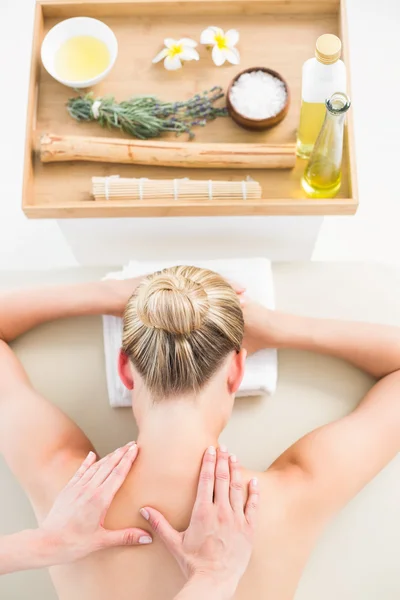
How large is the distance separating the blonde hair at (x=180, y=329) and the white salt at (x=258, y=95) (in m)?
0.51

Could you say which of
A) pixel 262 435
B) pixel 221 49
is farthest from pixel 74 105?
pixel 262 435

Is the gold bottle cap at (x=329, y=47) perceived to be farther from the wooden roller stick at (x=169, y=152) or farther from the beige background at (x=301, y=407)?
the beige background at (x=301, y=407)

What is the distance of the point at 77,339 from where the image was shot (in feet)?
4.76

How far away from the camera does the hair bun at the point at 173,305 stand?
39.0 inches

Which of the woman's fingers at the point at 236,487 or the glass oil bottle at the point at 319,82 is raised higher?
the glass oil bottle at the point at 319,82

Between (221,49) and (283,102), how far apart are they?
0.21 meters

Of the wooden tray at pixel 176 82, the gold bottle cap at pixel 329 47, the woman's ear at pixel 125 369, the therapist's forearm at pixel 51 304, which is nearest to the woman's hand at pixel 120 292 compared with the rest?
the therapist's forearm at pixel 51 304

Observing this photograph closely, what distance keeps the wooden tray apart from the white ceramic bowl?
4 centimetres

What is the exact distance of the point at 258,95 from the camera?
141 cm

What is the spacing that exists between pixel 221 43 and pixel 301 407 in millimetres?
885

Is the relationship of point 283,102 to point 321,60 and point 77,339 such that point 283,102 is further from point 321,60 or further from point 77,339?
point 77,339

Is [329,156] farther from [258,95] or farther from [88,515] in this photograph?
[88,515]

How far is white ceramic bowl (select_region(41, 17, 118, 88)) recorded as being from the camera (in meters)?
1.43

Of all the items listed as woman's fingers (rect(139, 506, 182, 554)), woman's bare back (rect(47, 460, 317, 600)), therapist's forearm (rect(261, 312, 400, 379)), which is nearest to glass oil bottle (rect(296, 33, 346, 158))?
therapist's forearm (rect(261, 312, 400, 379))
